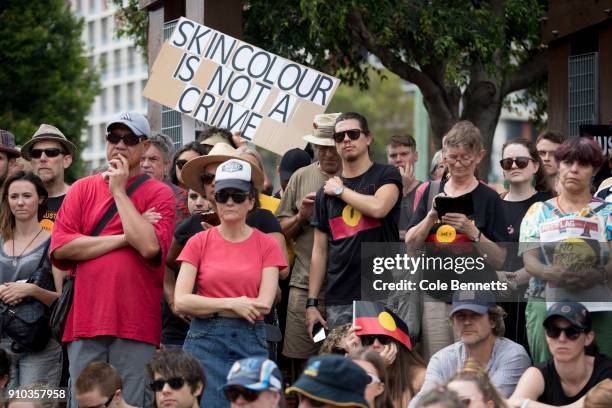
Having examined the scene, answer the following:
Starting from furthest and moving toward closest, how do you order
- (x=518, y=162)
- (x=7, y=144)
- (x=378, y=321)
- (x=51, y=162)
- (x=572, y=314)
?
(x=7, y=144)
(x=51, y=162)
(x=518, y=162)
(x=378, y=321)
(x=572, y=314)

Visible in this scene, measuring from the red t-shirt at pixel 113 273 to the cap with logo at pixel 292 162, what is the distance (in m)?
2.13

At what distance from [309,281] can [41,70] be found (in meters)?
27.4

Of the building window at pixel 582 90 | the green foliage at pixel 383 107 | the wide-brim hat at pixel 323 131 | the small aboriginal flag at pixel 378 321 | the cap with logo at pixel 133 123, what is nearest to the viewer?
the small aboriginal flag at pixel 378 321

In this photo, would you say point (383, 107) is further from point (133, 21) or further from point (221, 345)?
point (221, 345)

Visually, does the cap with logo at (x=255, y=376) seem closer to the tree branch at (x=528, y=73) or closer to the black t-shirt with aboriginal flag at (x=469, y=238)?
the black t-shirt with aboriginal flag at (x=469, y=238)

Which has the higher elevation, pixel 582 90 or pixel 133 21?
pixel 133 21

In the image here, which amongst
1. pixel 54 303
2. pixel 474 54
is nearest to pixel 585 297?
pixel 54 303

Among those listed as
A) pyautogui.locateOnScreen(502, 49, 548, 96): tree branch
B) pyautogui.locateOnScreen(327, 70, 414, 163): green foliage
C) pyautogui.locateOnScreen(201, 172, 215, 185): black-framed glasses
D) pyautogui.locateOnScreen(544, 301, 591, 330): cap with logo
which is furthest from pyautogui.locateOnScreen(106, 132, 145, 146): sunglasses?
pyautogui.locateOnScreen(327, 70, 414, 163): green foliage

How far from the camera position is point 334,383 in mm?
6852

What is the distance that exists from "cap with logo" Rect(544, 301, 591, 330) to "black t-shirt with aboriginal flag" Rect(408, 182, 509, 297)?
756mm

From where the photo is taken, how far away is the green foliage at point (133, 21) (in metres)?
21.4

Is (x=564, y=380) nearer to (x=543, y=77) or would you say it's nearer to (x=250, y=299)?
(x=250, y=299)

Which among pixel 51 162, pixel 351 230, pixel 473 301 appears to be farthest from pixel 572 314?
pixel 51 162

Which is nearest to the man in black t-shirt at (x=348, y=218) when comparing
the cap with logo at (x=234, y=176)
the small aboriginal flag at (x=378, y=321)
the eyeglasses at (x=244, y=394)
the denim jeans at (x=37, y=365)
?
the small aboriginal flag at (x=378, y=321)
